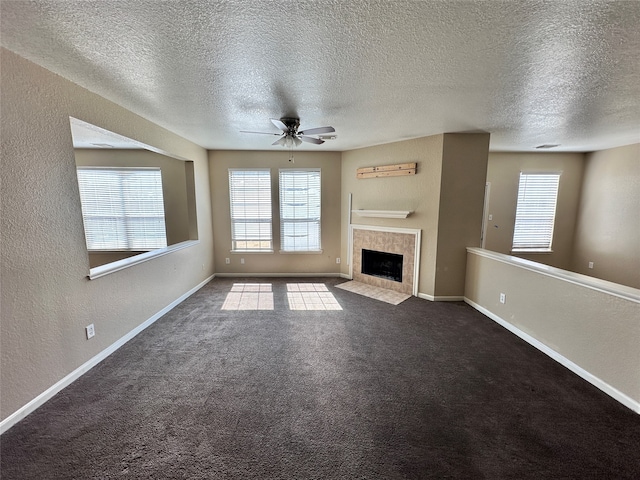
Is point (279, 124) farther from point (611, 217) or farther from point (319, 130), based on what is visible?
point (611, 217)

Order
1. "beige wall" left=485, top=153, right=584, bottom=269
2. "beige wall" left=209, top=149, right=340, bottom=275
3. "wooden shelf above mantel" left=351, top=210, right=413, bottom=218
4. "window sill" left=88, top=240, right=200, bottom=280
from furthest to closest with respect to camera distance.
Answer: "beige wall" left=485, top=153, right=584, bottom=269
"beige wall" left=209, top=149, right=340, bottom=275
"wooden shelf above mantel" left=351, top=210, right=413, bottom=218
"window sill" left=88, top=240, right=200, bottom=280

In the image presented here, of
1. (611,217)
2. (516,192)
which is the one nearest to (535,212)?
(516,192)

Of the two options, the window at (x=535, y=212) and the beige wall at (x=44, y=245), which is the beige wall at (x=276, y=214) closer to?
the beige wall at (x=44, y=245)

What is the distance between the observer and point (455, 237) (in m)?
3.94

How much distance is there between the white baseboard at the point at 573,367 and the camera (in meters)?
1.95

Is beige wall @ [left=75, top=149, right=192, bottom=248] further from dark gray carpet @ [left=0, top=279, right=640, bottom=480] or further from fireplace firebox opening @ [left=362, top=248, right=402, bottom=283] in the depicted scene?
fireplace firebox opening @ [left=362, top=248, right=402, bottom=283]

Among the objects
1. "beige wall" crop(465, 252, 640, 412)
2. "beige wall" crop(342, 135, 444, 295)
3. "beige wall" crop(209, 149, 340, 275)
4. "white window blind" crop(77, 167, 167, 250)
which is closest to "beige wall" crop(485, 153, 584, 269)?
"beige wall" crop(342, 135, 444, 295)

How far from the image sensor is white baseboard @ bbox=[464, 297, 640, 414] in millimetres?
1947

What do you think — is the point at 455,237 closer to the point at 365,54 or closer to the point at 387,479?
the point at 365,54

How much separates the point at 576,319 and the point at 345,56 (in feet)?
9.86

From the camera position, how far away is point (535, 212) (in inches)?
214

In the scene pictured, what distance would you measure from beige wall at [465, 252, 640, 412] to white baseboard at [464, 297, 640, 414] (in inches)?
0.5

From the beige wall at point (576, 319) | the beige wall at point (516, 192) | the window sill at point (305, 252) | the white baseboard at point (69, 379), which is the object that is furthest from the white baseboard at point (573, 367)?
the white baseboard at point (69, 379)

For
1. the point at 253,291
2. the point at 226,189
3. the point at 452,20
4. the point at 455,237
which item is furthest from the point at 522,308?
the point at 226,189
